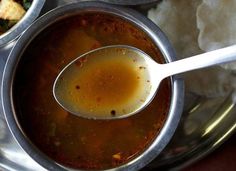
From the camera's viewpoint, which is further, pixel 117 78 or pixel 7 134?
pixel 7 134

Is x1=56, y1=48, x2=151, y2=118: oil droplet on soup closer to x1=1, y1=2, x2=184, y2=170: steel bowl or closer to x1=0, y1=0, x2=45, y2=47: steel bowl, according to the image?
x1=1, y1=2, x2=184, y2=170: steel bowl

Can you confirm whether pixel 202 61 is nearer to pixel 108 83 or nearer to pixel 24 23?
pixel 108 83

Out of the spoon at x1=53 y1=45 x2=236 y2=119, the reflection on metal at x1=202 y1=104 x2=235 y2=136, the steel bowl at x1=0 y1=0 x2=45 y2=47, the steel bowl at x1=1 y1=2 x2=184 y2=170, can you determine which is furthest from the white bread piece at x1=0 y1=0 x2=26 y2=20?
the reflection on metal at x1=202 y1=104 x2=235 y2=136

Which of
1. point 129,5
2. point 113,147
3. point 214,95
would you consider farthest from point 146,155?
point 129,5

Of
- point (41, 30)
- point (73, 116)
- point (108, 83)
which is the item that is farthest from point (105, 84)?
point (41, 30)

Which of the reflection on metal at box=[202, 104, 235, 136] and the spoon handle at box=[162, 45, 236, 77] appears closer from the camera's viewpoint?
the spoon handle at box=[162, 45, 236, 77]

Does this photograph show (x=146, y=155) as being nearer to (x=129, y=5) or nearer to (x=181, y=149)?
(x=181, y=149)
